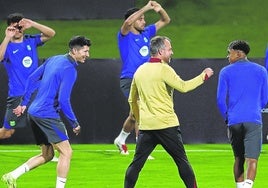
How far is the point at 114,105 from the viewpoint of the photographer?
21.2 metres

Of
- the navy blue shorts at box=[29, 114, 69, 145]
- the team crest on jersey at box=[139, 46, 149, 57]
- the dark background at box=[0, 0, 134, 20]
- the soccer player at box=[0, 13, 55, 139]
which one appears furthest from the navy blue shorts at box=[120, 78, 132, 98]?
the navy blue shorts at box=[29, 114, 69, 145]

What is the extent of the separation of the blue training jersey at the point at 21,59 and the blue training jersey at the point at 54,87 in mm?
4410

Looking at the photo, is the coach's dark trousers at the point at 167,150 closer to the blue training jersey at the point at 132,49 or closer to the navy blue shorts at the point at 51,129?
the navy blue shorts at the point at 51,129

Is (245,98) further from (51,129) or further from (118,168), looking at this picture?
(118,168)

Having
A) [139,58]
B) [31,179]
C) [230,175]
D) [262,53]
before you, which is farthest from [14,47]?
[262,53]

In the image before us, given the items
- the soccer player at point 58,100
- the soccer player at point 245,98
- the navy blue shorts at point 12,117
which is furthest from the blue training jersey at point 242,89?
the navy blue shorts at point 12,117

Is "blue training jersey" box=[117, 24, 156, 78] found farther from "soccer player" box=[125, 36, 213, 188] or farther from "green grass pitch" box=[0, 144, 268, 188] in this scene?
"soccer player" box=[125, 36, 213, 188]

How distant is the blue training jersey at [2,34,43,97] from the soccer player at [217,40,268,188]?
17.8 ft

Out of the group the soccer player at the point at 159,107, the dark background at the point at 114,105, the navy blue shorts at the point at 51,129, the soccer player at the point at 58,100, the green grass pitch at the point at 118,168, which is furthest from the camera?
the dark background at the point at 114,105

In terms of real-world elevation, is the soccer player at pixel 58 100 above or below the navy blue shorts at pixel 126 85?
above

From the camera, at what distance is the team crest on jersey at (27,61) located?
58.9 feet

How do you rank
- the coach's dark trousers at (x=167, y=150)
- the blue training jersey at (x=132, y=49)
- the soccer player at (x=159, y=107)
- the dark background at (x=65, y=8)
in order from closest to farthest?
the soccer player at (x=159, y=107)
the coach's dark trousers at (x=167, y=150)
the blue training jersey at (x=132, y=49)
the dark background at (x=65, y=8)

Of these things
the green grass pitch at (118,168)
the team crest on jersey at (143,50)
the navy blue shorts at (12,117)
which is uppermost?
Answer: the team crest on jersey at (143,50)

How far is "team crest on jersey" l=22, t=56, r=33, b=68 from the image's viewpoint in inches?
707
